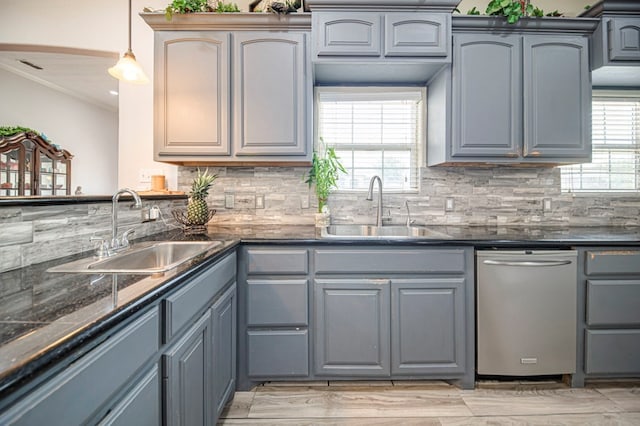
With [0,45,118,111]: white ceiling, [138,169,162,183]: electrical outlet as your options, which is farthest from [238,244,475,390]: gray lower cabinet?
[0,45,118,111]: white ceiling

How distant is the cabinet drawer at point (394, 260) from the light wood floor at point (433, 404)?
74cm

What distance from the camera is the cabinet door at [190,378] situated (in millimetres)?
1007

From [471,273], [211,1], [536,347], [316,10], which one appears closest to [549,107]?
[471,273]

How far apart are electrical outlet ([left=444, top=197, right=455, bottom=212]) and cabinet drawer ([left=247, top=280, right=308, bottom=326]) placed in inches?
56.4

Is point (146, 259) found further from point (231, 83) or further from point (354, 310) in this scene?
point (231, 83)

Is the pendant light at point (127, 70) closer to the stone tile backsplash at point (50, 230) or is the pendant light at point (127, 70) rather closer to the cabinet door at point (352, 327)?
the stone tile backsplash at point (50, 230)

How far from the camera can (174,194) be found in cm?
236

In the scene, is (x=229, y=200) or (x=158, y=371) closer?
(x=158, y=371)

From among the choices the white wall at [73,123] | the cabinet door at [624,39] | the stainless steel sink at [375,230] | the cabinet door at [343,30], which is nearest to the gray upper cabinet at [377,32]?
the cabinet door at [343,30]

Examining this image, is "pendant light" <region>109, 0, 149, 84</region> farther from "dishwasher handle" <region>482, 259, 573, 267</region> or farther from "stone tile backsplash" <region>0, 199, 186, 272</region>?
"dishwasher handle" <region>482, 259, 573, 267</region>

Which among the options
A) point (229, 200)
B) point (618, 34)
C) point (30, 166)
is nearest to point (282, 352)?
point (229, 200)

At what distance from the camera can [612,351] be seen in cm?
192

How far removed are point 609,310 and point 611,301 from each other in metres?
0.06

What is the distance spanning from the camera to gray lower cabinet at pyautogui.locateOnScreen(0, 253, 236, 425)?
1.94ft
